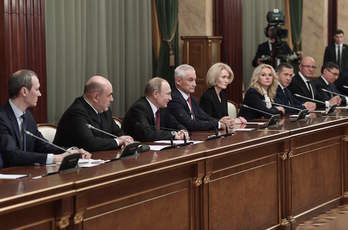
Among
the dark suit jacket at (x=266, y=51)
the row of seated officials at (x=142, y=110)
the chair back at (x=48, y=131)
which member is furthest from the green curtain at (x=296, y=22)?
the chair back at (x=48, y=131)

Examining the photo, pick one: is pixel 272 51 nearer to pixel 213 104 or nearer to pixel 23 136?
pixel 213 104

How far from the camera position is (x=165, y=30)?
9.59m

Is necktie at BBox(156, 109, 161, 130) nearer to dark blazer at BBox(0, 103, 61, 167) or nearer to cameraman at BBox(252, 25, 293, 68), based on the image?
dark blazer at BBox(0, 103, 61, 167)

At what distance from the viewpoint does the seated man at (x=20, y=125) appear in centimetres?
433

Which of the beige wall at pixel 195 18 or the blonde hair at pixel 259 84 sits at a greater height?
the beige wall at pixel 195 18

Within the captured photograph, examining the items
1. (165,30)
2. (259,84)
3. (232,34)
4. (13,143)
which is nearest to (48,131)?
(13,143)

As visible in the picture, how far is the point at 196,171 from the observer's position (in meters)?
4.49

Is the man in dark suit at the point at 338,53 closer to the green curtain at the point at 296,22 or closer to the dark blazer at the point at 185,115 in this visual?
the green curtain at the point at 296,22

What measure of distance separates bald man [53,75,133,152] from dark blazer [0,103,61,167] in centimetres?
46

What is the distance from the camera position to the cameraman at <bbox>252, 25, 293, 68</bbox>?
34.6ft

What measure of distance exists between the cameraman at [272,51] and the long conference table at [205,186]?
3.56 m

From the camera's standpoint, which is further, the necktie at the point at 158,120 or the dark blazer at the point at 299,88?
the dark blazer at the point at 299,88

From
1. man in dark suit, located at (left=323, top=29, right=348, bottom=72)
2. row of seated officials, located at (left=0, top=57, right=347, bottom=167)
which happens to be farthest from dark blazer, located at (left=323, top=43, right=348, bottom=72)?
row of seated officials, located at (left=0, top=57, right=347, bottom=167)

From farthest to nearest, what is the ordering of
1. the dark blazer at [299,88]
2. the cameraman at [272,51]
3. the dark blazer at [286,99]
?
the cameraman at [272,51] < the dark blazer at [299,88] < the dark blazer at [286,99]
